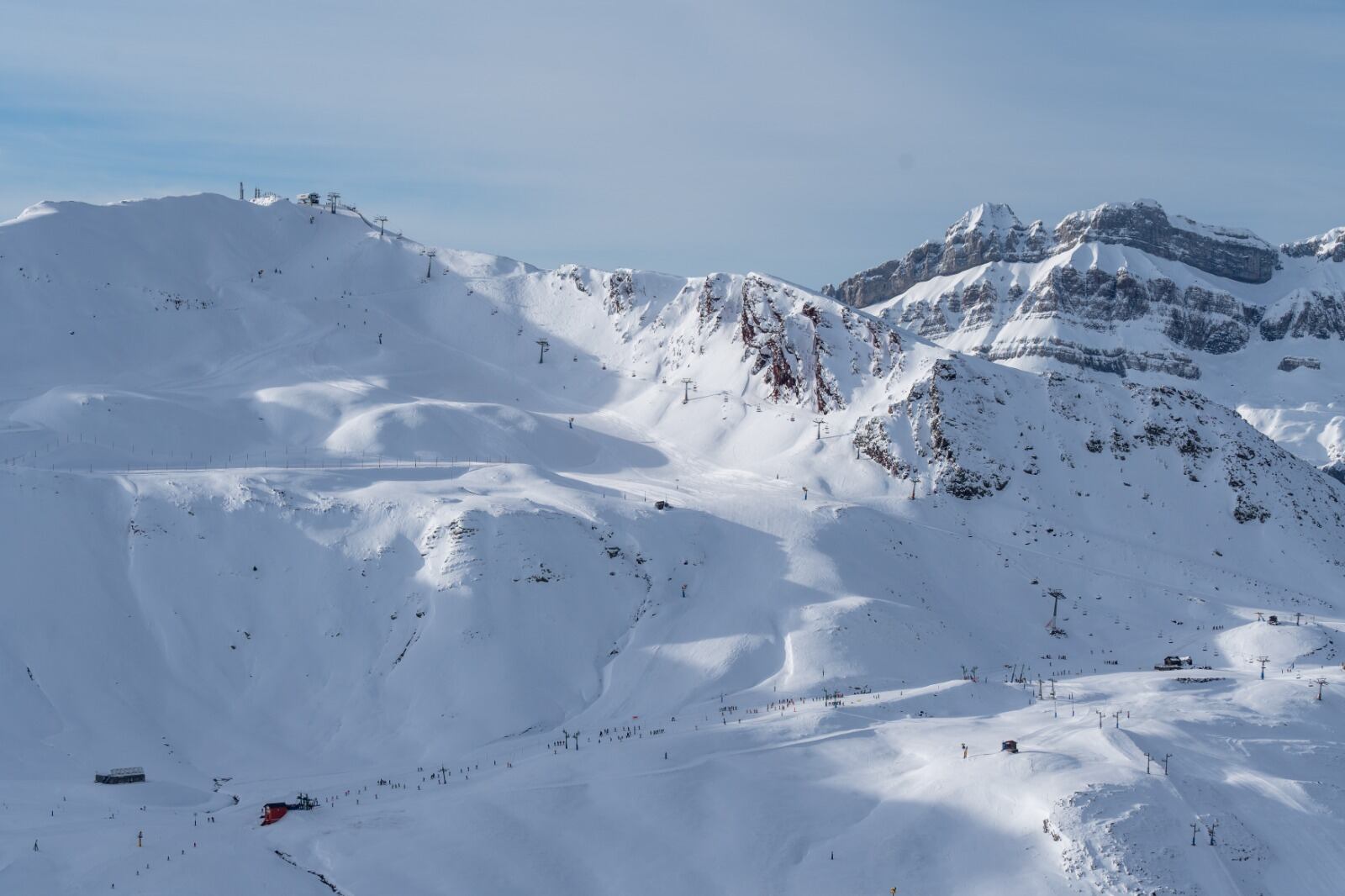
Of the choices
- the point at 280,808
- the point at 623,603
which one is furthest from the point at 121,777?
the point at 623,603

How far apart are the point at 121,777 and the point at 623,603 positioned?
35.0 meters

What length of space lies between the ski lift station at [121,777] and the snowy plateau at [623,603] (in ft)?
2.28

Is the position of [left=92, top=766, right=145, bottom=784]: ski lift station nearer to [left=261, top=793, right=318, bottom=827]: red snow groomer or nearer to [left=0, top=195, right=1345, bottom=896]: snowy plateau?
[left=0, top=195, right=1345, bottom=896]: snowy plateau

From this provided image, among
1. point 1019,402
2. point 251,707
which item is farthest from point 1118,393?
point 251,707

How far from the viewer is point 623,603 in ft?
297

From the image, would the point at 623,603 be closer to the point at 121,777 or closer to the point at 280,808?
the point at 280,808

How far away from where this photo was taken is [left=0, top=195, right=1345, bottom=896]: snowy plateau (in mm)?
61812

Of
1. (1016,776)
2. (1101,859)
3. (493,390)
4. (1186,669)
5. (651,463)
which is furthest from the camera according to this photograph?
(493,390)

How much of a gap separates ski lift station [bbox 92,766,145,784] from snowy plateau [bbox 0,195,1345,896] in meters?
0.69

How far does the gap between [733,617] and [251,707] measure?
107 ft

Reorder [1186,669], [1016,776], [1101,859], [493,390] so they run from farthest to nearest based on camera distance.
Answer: [493,390]
[1186,669]
[1016,776]
[1101,859]

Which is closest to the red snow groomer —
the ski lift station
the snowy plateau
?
the snowy plateau

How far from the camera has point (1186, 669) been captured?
282 ft

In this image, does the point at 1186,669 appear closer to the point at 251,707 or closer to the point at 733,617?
the point at 733,617
